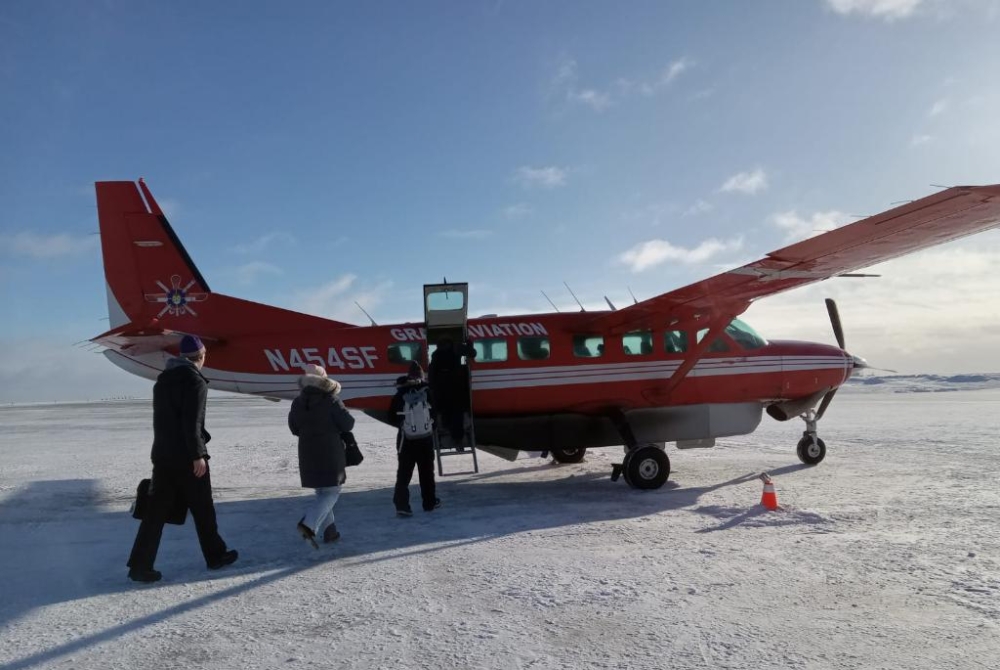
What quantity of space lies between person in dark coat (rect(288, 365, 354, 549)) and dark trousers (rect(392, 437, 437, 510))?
1553 mm

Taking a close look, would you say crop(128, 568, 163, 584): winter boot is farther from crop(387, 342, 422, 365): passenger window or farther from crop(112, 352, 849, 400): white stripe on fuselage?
crop(387, 342, 422, 365): passenger window

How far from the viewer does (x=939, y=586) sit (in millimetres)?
4645

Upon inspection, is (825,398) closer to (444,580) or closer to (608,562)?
(608,562)

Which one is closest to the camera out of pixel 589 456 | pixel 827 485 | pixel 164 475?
pixel 164 475

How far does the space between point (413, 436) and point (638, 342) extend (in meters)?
4.72

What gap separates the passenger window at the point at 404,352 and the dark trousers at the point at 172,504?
16.1ft

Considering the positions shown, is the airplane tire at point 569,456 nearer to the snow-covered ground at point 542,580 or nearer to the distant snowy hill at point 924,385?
the snow-covered ground at point 542,580

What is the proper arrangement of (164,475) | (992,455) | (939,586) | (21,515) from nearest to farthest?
1. (939,586)
2. (164,475)
3. (21,515)
4. (992,455)

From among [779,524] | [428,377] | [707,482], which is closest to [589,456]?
[707,482]

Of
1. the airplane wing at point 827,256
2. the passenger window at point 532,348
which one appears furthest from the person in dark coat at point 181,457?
the airplane wing at point 827,256

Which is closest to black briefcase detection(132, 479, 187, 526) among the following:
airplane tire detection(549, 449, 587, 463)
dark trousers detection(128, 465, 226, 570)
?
dark trousers detection(128, 465, 226, 570)

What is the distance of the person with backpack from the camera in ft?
25.4

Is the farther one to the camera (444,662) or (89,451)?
(89,451)

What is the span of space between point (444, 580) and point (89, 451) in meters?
14.2
